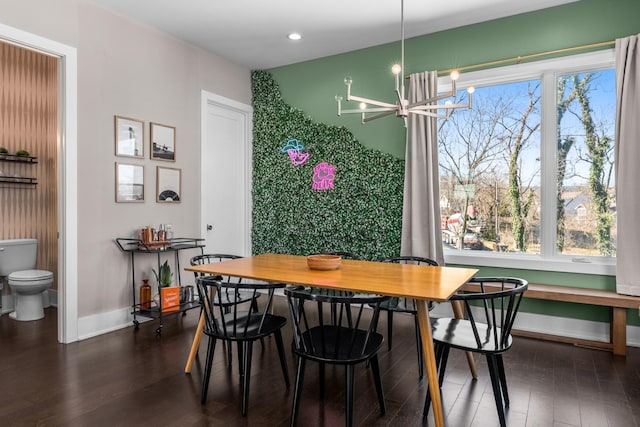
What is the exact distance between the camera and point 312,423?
217 centimetres

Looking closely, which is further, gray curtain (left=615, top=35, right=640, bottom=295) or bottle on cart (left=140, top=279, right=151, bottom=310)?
bottle on cart (left=140, top=279, right=151, bottom=310)

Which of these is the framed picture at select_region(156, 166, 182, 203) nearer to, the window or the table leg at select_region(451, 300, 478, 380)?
the window

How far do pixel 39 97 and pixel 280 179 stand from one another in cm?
289

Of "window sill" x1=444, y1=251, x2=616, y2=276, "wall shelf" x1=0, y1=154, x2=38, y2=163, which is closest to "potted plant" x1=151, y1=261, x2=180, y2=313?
"wall shelf" x1=0, y1=154, x2=38, y2=163

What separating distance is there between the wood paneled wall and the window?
4.43m

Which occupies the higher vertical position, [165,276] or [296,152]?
[296,152]

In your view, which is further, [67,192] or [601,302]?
[67,192]

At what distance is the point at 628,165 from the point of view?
331cm

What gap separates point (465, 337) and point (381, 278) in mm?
578

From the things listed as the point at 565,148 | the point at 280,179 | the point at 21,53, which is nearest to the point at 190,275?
the point at 280,179

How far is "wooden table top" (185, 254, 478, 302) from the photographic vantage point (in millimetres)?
2188

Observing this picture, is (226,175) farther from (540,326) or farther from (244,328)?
(540,326)

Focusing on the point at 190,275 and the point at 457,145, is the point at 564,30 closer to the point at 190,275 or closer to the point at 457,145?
the point at 457,145

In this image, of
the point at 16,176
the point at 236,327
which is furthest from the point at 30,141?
the point at 236,327
